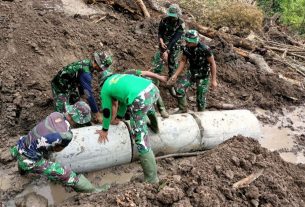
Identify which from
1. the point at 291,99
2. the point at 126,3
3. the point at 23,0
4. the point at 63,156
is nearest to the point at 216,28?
the point at 126,3

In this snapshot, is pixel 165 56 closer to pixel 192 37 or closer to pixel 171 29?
pixel 171 29

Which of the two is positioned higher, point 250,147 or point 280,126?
point 250,147

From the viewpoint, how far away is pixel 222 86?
8898mm

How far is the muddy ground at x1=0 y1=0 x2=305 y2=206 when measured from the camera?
5145 mm

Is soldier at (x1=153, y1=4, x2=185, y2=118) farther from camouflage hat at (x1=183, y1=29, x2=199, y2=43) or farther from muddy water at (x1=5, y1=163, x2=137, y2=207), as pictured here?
muddy water at (x1=5, y1=163, x2=137, y2=207)

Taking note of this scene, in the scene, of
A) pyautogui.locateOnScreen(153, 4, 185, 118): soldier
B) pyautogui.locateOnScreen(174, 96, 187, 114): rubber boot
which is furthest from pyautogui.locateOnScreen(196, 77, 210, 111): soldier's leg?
pyautogui.locateOnScreen(153, 4, 185, 118): soldier

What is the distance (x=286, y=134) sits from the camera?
793 cm

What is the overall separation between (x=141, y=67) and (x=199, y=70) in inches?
73.2

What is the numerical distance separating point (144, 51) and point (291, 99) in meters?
3.40

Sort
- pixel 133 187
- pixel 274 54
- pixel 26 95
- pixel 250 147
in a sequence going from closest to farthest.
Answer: pixel 133 187
pixel 250 147
pixel 26 95
pixel 274 54

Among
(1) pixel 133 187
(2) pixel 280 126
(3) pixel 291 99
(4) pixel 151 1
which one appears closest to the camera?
(1) pixel 133 187

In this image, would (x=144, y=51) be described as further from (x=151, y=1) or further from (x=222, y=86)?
(x=151, y=1)

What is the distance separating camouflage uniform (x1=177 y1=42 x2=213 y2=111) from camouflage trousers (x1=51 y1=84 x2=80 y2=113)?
189cm

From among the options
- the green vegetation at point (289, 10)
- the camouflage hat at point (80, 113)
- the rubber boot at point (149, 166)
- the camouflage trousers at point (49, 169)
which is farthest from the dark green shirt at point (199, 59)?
the green vegetation at point (289, 10)
